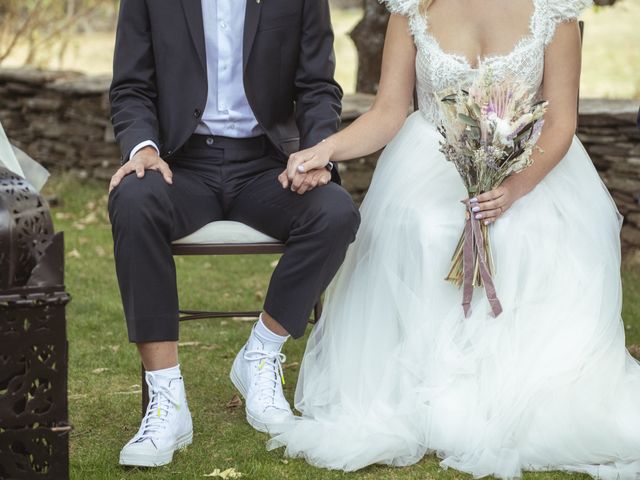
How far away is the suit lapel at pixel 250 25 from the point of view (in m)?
3.69

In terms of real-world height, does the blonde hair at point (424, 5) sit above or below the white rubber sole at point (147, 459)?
above

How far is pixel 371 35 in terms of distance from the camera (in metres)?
7.23

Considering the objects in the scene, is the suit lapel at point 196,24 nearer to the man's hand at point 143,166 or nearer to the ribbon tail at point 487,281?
the man's hand at point 143,166

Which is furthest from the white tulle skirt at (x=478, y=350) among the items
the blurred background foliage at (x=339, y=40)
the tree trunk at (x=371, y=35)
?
the tree trunk at (x=371, y=35)

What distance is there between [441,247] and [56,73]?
5.98 m

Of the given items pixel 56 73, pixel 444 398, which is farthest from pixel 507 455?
pixel 56 73

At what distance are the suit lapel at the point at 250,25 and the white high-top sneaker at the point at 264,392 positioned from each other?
99 centimetres

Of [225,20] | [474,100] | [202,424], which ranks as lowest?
[202,424]

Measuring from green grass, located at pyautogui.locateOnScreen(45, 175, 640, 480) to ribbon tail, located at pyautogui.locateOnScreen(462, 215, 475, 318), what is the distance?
0.50 meters

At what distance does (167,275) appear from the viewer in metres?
3.26

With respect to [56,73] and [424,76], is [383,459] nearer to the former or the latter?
[424,76]

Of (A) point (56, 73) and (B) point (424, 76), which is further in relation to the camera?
(A) point (56, 73)

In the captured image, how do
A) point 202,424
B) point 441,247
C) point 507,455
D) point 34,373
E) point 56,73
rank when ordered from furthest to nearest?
point 56,73 → point 202,424 → point 441,247 → point 507,455 → point 34,373

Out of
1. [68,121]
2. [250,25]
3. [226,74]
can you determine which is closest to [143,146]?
[226,74]
